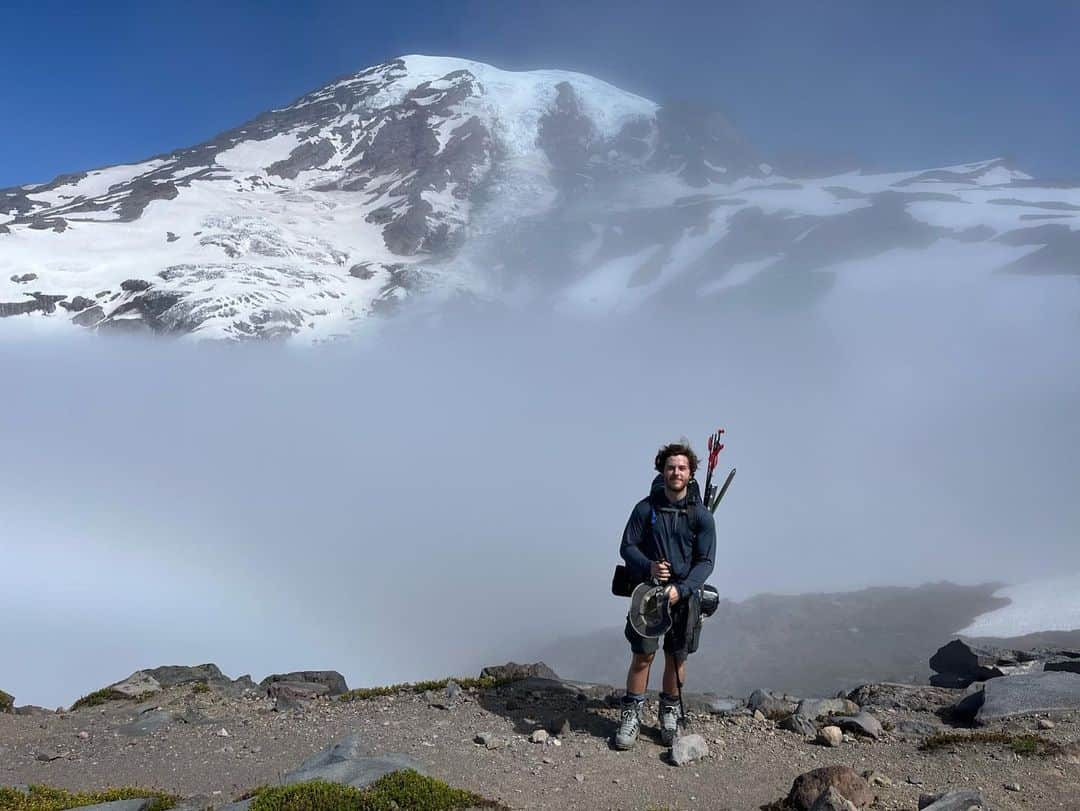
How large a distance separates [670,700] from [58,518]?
5731 inches

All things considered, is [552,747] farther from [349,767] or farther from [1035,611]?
[1035,611]

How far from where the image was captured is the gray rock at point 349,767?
773 cm

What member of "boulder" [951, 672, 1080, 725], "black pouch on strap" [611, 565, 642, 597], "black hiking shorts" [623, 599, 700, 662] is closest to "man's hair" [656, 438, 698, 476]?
"black pouch on strap" [611, 565, 642, 597]

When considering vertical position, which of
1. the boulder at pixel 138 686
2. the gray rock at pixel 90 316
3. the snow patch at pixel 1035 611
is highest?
the gray rock at pixel 90 316

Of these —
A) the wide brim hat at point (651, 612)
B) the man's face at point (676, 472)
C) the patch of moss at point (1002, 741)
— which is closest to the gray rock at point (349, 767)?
the wide brim hat at point (651, 612)

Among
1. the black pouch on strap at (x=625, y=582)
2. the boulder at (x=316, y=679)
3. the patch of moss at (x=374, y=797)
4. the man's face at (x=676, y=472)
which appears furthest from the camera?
the boulder at (x=316, y=679)

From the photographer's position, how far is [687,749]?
8719 mm

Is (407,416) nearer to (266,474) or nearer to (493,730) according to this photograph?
(266,474)

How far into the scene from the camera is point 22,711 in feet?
46.5

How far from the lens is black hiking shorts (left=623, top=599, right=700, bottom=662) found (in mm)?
8570

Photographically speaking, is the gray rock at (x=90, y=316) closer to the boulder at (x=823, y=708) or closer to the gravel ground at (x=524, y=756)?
the gravel ground at (x=524, y=756)

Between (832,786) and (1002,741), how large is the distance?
3.30 metres

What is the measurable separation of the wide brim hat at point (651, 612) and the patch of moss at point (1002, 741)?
383 cm

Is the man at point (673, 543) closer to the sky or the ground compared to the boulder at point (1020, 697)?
closer to the sky
